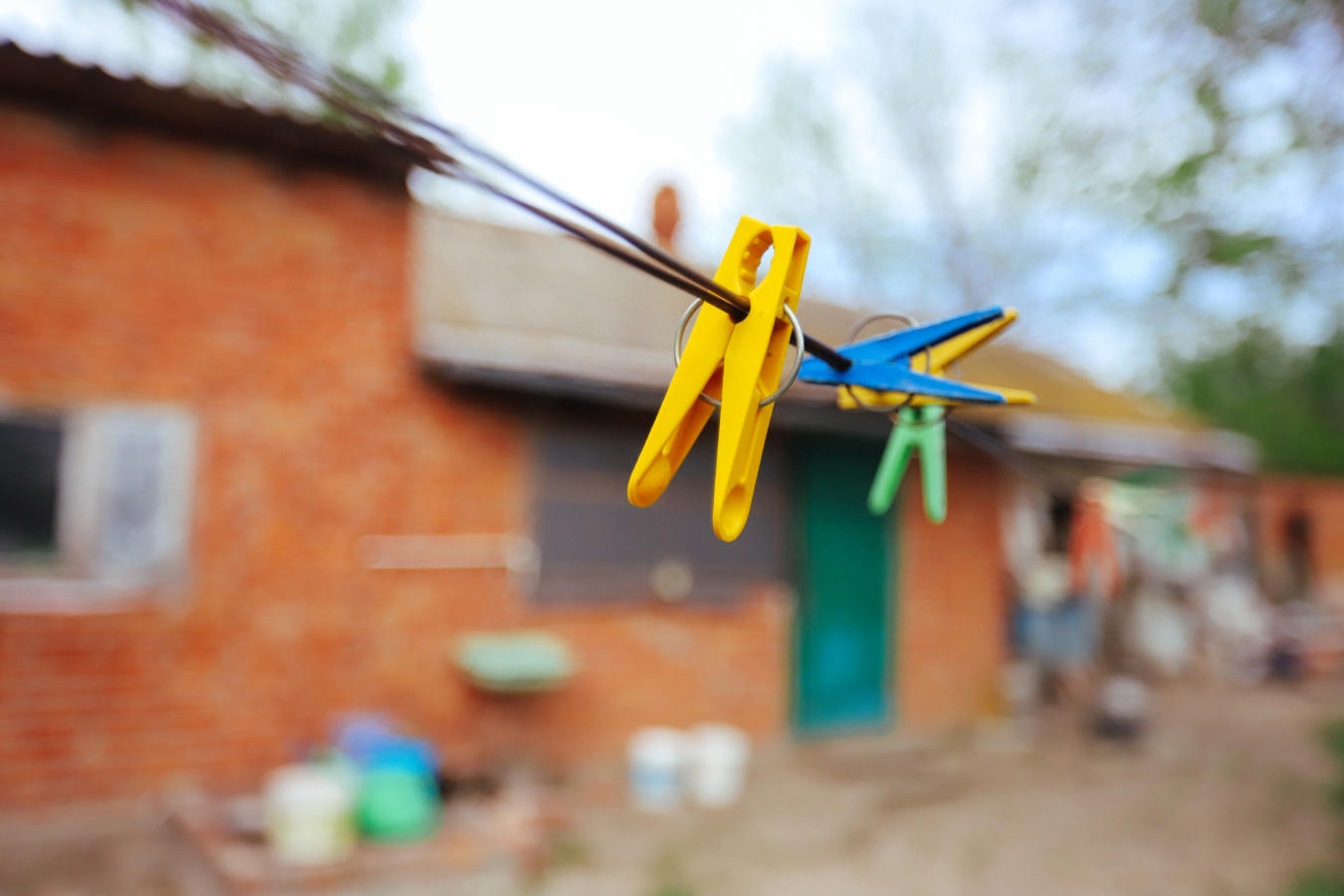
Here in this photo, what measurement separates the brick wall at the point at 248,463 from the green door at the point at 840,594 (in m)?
2.04

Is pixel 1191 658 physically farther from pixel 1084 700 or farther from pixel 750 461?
pixel 750 461

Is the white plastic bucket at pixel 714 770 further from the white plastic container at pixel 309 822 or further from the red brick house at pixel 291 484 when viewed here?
the white plastic container at pixel 309 822

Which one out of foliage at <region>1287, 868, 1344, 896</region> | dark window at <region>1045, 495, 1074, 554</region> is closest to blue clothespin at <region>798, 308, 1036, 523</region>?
foliage at <region>1287, 868, 1344, 896</region>

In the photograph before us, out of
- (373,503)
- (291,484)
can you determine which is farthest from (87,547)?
(373,503)

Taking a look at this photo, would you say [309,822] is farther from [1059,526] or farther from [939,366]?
[1059,526]

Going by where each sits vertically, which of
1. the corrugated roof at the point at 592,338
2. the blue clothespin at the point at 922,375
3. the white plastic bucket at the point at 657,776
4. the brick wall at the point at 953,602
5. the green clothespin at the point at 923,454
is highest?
the corrugated roof at the point at 592,338

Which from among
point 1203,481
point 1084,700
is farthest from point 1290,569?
point 1084,700

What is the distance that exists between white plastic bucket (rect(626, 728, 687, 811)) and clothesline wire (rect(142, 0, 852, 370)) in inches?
188

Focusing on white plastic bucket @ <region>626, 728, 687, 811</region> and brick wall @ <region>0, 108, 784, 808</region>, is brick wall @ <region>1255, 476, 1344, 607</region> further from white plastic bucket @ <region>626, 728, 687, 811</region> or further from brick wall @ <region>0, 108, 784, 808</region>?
brick wall @ <region>0, 108, 784, 808</region>

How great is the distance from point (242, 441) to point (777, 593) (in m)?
4.02

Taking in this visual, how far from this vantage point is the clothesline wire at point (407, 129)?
1.01 m

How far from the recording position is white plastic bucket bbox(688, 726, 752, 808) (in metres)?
5.55

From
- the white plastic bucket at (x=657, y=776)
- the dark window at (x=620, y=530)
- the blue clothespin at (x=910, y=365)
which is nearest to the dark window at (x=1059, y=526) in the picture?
the dark window at (x=620, y=530)

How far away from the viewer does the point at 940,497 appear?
6.16 feet
